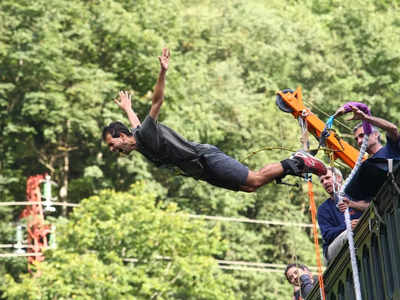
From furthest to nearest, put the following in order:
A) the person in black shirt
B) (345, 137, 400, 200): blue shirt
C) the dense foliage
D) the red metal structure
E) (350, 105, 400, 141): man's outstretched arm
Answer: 1. the dense foliage
2. the red metal structure
3. the person in black shirt
4. (345, 137, 400, 200): blue shirt
5. (350, 105, 400, 141): man's outstretched arm

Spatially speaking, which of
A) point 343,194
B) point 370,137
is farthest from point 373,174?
point 370,137

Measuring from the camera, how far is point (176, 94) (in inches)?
1233

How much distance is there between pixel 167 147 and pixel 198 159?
26 cm

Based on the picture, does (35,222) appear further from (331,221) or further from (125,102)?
(331,221)

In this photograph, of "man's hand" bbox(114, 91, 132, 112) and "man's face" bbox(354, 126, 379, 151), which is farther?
"man's hand" bbox(114, 91, 132, 112)

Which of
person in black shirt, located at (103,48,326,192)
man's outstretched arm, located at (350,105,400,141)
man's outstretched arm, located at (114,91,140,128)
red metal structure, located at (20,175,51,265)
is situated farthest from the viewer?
red metal structure, located at (20,175,51,265)

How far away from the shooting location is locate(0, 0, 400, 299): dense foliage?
1171 inches

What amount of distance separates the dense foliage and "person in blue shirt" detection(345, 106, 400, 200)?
61.2 ft

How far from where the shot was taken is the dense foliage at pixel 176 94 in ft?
97.6

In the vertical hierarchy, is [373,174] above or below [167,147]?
below

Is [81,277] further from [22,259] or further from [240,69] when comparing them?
[240,69]

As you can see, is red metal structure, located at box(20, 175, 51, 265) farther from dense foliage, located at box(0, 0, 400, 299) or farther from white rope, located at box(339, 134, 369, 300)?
white rope, located at box(339, 134, 369, 300)

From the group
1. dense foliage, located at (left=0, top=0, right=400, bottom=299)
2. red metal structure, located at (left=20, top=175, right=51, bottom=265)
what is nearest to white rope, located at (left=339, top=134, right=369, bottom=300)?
dense foliage, located at (left=0, top=0, right=400, bottom=299)

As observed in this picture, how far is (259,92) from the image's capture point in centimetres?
3678
